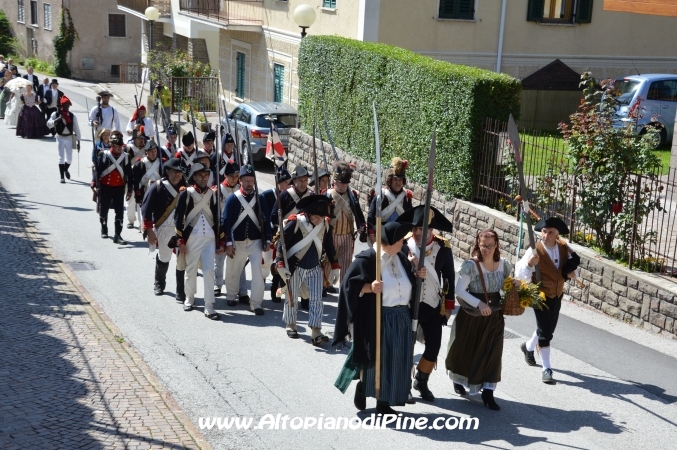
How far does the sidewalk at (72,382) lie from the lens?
7.58 meters

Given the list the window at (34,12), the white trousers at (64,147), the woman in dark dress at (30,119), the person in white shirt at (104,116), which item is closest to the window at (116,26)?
the window at (34,12)

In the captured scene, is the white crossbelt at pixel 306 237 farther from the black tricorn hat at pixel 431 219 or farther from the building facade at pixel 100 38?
the building facade at pixel 100 38

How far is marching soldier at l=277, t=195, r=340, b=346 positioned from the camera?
10375 mm

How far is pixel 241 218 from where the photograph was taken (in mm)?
11336

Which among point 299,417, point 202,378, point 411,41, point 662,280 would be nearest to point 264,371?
point 202,378

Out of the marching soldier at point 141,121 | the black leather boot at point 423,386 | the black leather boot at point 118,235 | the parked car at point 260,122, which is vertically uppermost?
the marching soldier at point 141,121

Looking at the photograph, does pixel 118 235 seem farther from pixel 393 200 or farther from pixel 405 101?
pixel 393 200

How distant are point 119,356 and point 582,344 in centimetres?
509

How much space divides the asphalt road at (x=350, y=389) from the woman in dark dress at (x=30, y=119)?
14.1 m

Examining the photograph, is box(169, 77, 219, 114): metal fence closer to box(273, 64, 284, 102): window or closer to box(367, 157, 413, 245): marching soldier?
box(273, 64, 284, 102): window

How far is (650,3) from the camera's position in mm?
15258

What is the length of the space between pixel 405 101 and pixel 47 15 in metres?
38.0

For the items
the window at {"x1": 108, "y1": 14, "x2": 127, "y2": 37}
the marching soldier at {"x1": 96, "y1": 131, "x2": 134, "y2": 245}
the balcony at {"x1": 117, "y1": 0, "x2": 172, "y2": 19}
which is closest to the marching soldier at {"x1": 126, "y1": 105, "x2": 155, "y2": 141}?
the marching soldier at {"x1": 96, "y1": 131, "x2": 134, "y2": 245}

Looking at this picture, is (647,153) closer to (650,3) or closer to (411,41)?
(650,3)
